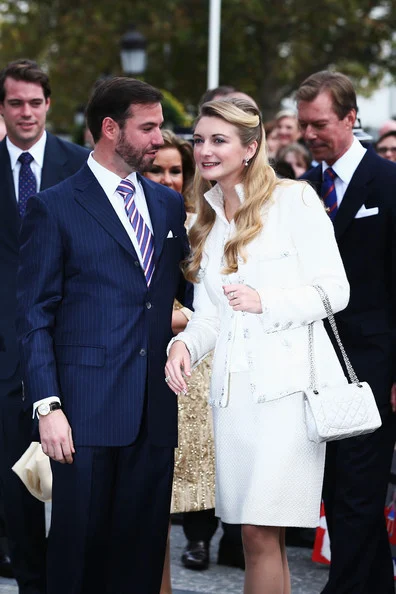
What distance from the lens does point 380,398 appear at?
17.6ft

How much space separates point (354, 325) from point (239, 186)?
1.12m

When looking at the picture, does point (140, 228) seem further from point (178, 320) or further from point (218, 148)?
point (178, 320)

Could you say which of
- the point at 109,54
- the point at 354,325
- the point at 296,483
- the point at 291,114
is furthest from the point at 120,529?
the point at 109,54

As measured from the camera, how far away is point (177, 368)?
14.0 feet

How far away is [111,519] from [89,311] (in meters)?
0.81

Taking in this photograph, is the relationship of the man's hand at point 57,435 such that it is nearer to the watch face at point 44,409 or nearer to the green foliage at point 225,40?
the watch face at point 44,409

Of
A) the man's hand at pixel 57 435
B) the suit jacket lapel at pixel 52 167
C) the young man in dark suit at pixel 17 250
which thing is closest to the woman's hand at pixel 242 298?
the man's hand at pixel 57 435

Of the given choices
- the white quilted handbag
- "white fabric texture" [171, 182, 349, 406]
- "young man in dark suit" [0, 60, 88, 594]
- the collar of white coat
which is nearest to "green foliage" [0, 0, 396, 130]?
"young man in dark suit" [0, 60, 88, 594]

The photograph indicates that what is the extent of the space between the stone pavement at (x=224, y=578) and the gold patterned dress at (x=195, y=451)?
48 cm

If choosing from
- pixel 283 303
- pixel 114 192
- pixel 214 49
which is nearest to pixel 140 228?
pixel 114 192

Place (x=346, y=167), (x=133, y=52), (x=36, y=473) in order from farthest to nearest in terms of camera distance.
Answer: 1. (x=133, y=52)
2. (x=346, y=167)
3. (x=36, y=473)

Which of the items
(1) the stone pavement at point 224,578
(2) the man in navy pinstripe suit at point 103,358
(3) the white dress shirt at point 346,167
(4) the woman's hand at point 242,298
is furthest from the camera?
(1) the stone pavement at point 224,578

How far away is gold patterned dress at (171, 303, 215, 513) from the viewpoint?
19.0ft

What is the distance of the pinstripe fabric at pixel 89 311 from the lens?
4.29m
